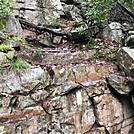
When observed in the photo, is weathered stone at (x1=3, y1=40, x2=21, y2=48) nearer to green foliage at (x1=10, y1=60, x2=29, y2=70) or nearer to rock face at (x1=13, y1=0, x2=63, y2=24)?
green foliage at (x1=10, y1=60, x2=29, y2=70)

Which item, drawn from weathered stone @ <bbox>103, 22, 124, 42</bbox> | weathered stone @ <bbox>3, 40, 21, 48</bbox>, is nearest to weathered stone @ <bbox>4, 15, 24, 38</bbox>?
weathered stone @ <bbox>3, 40, 21, 48</bbox>

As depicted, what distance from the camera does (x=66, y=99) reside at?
6285 millimetres

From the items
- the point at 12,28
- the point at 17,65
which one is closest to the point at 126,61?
the point at 17,65

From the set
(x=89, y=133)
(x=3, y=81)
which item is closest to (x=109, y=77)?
(x=89, y=133)

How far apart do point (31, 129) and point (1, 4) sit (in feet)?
15.1

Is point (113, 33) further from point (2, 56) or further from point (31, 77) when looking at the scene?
point (2, 56)

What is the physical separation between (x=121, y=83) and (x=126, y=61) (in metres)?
0.86

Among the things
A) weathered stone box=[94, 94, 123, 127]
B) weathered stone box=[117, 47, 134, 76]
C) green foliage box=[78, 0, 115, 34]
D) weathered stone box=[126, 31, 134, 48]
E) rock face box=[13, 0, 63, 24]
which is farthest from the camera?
rock face box=[13, 0, 63, 24]

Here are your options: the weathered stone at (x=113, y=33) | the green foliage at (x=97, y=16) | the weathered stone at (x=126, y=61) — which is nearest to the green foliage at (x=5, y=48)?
the weathered stone at (x=126, y=61)

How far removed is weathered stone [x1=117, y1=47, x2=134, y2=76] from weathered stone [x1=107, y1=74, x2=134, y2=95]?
0.31 metres

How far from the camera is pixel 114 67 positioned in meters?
7.62

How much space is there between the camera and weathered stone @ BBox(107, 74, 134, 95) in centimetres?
681

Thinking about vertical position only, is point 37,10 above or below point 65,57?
below

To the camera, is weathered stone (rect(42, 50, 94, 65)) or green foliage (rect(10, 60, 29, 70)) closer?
green foliage (rect(10, 60, 29, 70))
